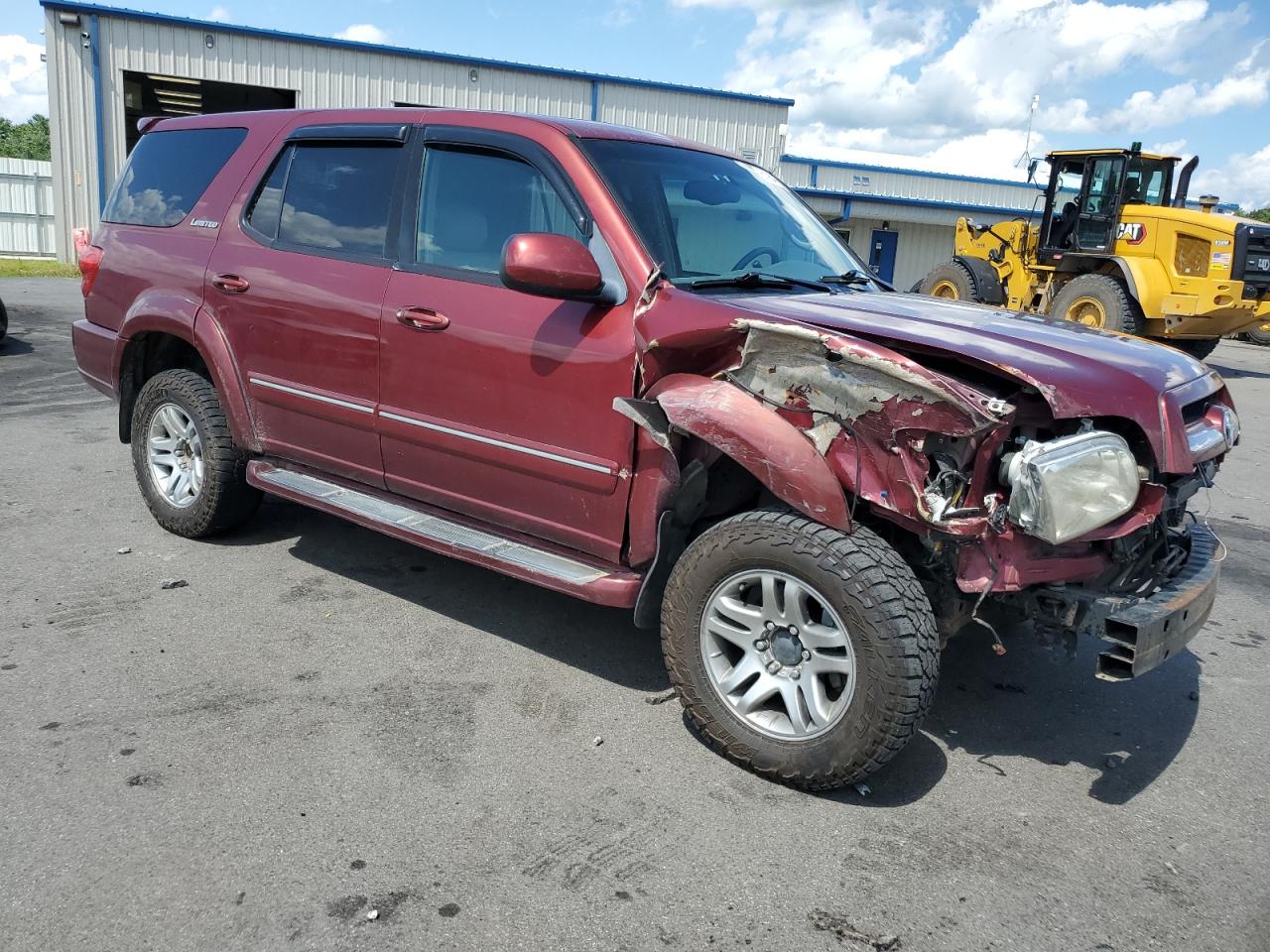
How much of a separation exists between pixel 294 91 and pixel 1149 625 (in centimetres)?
2498

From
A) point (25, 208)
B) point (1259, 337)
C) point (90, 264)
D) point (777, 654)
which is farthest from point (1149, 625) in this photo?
point (25, 208)

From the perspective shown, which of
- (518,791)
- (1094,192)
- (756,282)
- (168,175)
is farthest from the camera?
(1094,192)

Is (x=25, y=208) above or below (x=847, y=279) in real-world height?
above

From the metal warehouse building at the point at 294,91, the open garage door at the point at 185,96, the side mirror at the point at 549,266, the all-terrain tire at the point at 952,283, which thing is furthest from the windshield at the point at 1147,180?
the open garage door at the point at 185,96

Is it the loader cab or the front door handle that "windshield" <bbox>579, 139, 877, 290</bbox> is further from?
the loader cab

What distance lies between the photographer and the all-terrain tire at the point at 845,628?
295 cm

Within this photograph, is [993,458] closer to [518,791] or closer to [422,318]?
[518,791]

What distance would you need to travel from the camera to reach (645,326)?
3.36m

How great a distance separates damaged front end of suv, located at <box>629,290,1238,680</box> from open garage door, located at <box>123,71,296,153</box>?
23773 mm

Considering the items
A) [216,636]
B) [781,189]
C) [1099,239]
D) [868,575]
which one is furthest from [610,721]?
[1099,239]

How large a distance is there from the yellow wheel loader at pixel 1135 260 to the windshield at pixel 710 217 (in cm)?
1089

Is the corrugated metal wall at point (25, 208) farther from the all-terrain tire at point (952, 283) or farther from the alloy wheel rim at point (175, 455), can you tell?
the alloy wheel rim at point (175, 455)

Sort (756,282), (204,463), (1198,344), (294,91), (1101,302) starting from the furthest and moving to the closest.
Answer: (294,91) → (1198,344) → (1101,302) → (204,463) → (756,282)

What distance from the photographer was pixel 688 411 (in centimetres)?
321
